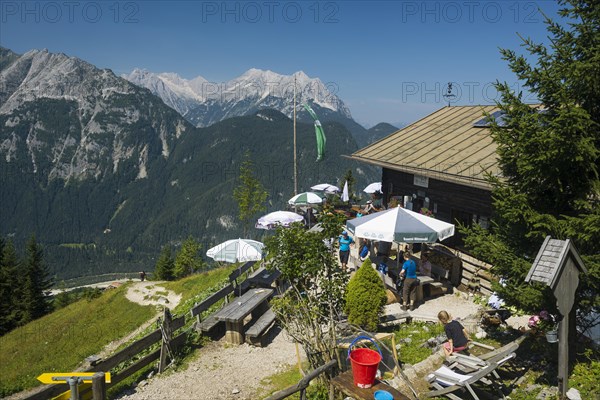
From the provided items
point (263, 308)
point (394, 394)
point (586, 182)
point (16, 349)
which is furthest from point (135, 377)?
point (16, 349)

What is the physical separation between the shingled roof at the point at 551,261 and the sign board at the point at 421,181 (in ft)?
38.8

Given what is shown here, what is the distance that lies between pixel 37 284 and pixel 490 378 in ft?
155

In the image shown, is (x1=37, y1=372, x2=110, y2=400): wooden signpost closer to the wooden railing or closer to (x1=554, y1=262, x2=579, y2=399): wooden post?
the wooden railing

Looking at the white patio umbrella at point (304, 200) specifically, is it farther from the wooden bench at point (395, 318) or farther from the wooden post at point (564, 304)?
the wooden post at point (564, 304)

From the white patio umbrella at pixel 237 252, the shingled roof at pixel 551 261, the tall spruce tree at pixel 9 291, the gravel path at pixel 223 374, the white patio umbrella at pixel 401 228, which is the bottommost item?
the tall spruce tree at pixel 9 291

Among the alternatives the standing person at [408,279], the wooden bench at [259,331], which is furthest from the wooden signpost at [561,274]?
the wooden bench at [259,331]

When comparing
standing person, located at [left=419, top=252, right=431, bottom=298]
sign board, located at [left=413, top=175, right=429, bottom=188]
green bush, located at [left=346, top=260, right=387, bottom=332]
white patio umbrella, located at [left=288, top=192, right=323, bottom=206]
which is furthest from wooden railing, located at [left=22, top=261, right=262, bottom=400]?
white patio umbrella, located at [left=288, top=192, right=323, bottom=206]

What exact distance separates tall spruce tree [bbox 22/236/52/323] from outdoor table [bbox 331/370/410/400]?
4189 cm

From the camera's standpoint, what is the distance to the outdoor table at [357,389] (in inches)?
226

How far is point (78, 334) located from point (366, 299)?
18198 millimetres

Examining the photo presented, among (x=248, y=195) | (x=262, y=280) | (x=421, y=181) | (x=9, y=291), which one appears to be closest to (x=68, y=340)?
(x=248, y=195)

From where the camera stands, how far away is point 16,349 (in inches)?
889

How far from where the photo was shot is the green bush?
972cm

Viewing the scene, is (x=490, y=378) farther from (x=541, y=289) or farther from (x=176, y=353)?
(x=176, y=353)
